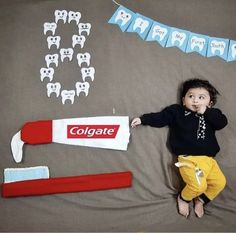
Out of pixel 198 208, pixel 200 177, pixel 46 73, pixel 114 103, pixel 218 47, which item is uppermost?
pixel 218 47

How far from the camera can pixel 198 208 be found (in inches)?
55.2

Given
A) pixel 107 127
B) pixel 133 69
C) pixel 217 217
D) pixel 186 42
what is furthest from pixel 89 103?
pixel 217 217

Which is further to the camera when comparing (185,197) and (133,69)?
(133,69)

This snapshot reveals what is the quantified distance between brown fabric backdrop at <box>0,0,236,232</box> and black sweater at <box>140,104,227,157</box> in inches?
1.7

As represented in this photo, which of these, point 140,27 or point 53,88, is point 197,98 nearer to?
point 140,27

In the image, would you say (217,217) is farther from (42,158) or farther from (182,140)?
(42,158)

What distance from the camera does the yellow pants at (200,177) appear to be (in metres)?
1.37

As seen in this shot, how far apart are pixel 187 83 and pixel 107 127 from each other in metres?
0.40

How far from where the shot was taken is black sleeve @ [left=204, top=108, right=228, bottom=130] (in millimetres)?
1426

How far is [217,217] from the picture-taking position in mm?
1393

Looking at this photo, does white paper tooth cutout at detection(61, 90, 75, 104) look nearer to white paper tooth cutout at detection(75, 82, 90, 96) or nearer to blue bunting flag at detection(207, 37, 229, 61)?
white paper tooth cutout at detection(75, 82, 90, 96)

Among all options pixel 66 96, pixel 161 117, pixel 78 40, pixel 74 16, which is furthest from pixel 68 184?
pixel 74 16

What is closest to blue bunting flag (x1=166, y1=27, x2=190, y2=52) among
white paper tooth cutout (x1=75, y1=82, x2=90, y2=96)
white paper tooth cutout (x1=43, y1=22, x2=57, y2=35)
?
white paper tooth cutout (x1=75, y1=82, x2=90, y2=96)

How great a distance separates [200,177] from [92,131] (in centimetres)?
49
